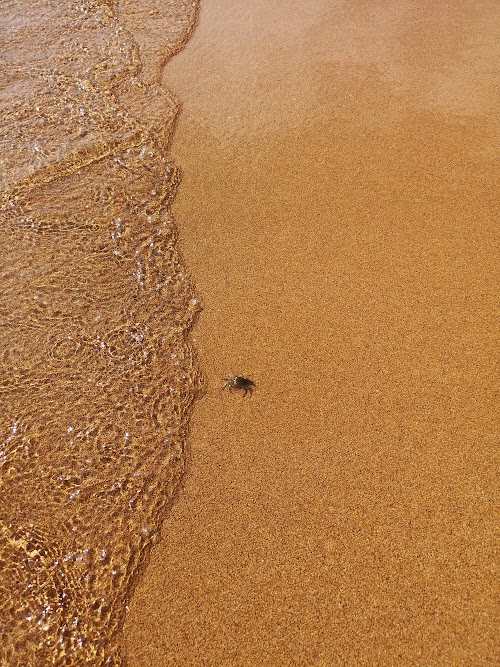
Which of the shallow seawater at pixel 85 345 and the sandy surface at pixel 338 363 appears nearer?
the sandy surface at pixel 338 363

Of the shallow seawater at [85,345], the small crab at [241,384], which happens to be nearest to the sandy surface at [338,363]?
the small crab at [241,384]

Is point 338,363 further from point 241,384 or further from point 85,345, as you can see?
point 85,345

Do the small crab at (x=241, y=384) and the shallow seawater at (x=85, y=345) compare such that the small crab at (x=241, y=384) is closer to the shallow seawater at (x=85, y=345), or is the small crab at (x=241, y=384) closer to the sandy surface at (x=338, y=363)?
the sandy surface at (x=338, y=363)

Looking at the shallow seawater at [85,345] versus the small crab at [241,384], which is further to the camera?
the small crab at [241,384]

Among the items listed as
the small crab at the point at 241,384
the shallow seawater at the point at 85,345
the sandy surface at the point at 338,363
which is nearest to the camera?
the sandy surface at the point at 338,363

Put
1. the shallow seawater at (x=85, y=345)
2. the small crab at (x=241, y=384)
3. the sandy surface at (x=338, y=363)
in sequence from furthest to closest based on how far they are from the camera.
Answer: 1. the small crab at (x=241, y=384)
2. the shallow seawater at (x=85, y=345)
3. the sandy surface at (x=338, y=363)

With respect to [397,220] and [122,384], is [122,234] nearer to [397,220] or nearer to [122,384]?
[122,384]
